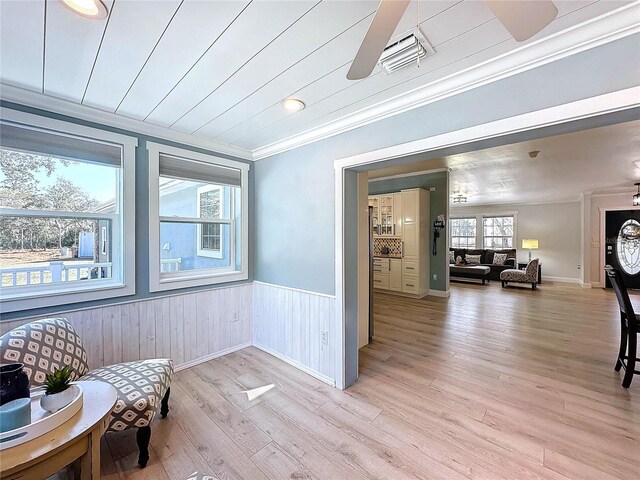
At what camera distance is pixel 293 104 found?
2.15 m

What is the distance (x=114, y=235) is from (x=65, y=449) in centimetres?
186

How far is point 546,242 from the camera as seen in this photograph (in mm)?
8938

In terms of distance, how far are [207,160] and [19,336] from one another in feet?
7.04

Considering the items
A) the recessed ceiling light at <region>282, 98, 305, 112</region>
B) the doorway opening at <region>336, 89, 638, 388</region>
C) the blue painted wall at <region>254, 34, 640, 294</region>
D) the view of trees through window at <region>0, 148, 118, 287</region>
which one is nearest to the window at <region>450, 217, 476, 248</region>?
the doorway opening at <region>336, 89, 638, 388</region>

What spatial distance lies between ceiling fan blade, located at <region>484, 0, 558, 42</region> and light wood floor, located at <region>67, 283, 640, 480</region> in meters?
2.22

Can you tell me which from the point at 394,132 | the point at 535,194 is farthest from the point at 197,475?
the point at 535,194

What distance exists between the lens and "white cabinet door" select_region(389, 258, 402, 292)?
248 inches

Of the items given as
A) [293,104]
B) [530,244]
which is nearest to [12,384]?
[293,104]

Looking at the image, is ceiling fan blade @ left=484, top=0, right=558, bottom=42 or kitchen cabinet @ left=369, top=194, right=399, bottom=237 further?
kitchen cabinet @ left=369, top=194, right=399, bottom=237

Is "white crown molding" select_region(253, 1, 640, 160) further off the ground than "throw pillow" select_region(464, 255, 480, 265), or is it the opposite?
"white crown molding" select_region(253, 1, 640, 160)

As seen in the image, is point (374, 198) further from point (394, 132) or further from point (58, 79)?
point (58, 79)

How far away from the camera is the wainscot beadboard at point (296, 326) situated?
8.61 feet

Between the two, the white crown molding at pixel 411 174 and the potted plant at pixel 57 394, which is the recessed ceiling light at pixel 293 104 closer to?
the potted plant at pixel 57 394

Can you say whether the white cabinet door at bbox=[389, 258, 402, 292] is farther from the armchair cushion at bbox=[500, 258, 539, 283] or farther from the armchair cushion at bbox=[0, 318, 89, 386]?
the armchair cushion at bbox=[0, 318, 89, 386]
